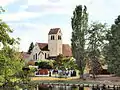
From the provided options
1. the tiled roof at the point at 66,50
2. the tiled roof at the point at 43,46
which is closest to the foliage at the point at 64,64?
the tiled roof at the point at 66,50

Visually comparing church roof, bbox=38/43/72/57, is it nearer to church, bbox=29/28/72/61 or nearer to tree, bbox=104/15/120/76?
church, bbox=29/28/72/61

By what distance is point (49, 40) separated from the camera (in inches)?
4793

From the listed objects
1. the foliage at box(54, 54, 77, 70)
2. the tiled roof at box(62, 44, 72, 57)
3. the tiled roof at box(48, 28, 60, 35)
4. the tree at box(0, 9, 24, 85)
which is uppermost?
the tiled roof at box(48, 28, 60, 35)

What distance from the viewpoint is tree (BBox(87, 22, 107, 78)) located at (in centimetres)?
7250

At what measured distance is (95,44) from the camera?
244 ft

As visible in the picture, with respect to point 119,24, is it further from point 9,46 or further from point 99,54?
point 9,46

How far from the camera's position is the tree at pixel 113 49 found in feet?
203

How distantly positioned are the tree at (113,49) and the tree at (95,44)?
3.13m

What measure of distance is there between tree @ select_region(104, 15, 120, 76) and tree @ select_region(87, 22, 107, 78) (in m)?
3.13

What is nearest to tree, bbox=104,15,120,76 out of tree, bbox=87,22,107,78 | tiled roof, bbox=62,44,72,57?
tree, bbox=87,22,107,78

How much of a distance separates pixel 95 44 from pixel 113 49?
956 cm

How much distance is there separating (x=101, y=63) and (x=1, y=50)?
63200 mm

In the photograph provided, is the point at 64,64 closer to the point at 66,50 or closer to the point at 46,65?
the point at 46,65

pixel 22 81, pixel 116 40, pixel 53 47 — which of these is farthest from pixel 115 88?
pixel 53 47
